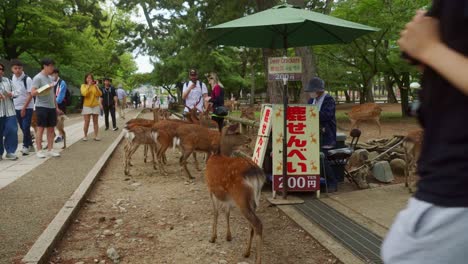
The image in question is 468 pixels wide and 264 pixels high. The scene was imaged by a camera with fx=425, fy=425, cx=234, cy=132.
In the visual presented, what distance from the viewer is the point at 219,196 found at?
4.49 metres

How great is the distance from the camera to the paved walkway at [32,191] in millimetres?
4523

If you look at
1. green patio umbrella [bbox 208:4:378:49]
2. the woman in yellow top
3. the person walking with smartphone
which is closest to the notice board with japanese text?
green patio umbrella [bbox 208:4:378:49]

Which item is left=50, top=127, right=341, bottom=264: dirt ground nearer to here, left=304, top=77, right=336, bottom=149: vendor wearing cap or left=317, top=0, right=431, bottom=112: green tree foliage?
left=304, top=77, right=336, bottom=149: vendor wearing cap

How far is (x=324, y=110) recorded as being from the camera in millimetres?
6363

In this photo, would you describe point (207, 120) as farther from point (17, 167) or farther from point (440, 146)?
point (440, 146)

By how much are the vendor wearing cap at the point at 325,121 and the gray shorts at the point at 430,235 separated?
510 cm

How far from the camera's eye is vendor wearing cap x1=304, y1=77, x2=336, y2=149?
637 cm

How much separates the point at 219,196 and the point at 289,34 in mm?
3223

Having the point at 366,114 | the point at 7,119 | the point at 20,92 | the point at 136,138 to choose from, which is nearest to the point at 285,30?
the point at 136,138

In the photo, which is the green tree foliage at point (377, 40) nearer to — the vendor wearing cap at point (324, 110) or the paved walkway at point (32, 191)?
the vendor wearing cap at point (324, 110)

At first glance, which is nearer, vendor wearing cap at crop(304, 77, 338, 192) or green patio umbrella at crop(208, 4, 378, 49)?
green patio umbrella at crop(208, 4, 378, 49)

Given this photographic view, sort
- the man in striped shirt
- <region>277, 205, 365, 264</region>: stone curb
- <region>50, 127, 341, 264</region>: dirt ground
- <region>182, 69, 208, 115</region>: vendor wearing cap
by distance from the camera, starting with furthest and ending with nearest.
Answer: <region>182, 69, 208, 115</region>: vendor wearing cap → the man in striped shirt → <region>50, 127, 341, 264</region>: dirt ground → <region>277, 205, 365, 264</region>: stone curb

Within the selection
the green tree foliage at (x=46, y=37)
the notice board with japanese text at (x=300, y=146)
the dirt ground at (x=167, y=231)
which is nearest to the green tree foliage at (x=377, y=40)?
the notice board with japanese text at (x=300, y=146)

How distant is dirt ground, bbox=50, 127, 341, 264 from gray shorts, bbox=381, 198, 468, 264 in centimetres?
298
